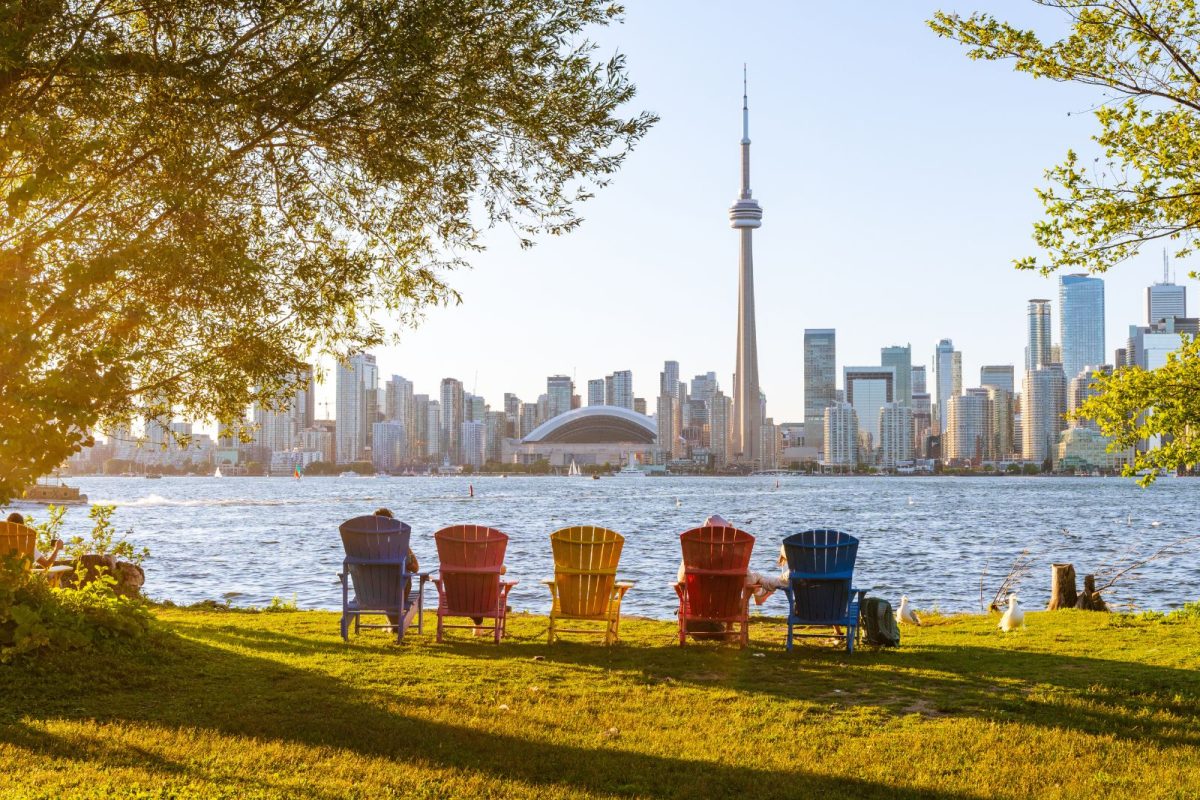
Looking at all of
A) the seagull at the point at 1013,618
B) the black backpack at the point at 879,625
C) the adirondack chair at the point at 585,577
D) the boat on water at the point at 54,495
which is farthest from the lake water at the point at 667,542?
the adirondack chair at the point at 585,577

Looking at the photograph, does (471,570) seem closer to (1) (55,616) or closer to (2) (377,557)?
(2) (377,557)

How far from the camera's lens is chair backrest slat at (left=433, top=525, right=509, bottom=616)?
995 centimetres

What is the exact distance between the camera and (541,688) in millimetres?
7656

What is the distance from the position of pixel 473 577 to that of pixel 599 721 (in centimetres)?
357

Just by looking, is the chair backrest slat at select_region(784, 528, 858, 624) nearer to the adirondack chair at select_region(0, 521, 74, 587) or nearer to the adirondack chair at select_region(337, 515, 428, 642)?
the adirondack chair at select_region(337, 515, 428, 642)

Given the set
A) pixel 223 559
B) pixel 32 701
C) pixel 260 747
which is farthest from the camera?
pixel 223 559

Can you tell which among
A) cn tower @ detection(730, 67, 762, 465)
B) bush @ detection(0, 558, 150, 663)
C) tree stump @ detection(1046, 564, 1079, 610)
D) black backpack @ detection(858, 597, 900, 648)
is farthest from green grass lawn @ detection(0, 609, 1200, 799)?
cn tower @ detection(730, 67, 762, 465)

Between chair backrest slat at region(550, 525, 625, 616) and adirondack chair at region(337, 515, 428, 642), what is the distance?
1.43m

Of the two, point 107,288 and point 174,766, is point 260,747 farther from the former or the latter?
point 107,288

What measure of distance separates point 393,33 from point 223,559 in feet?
88.9

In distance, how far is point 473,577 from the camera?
9.98 meters

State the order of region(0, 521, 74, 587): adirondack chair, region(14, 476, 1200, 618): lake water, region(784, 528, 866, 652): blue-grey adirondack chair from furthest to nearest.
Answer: region(14, 476, 1200, 618): lake water, region(0, 521, 74, 587): adirondack chair, region(784, 528, 866, 652): blue-grey adirondack chair

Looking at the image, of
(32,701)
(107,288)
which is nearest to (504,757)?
(32,701)

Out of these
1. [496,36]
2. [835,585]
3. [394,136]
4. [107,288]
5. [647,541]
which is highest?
[496,36]
